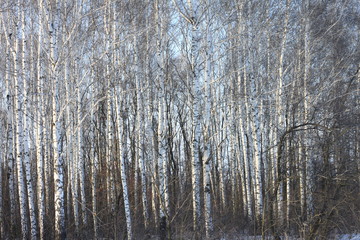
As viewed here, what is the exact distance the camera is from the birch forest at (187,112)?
839cm

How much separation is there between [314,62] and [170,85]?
515 cm

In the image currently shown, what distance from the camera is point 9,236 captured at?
10562 mm

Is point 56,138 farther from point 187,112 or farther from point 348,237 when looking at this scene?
point 187,112

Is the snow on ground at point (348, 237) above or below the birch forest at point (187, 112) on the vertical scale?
below

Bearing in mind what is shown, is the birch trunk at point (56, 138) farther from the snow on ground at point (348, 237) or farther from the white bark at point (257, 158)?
the snow on ground at point (348, 237)

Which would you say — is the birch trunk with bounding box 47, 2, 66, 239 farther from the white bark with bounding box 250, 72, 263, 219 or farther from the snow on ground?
the snow on ground

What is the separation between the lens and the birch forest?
8.39 metres

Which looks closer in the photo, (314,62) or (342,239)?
(342,239)

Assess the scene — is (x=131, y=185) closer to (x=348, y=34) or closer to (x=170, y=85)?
(x=170, y=85)

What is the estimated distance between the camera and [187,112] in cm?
1769

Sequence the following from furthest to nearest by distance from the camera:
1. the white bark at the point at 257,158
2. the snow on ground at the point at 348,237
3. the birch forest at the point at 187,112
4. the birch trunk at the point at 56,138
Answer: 1. the white bark at the point at 257,158
2. the snow on ground at the point at 348,237
3. the birch forest at the point at 187,112
4. the birch trunk at the point at 56,138

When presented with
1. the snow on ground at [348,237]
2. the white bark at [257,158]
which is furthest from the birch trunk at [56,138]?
the snow on ground at [348,237]

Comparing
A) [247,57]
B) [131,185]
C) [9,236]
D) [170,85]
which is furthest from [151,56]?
[9,236]

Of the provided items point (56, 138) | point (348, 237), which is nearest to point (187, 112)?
point (348, 237)
